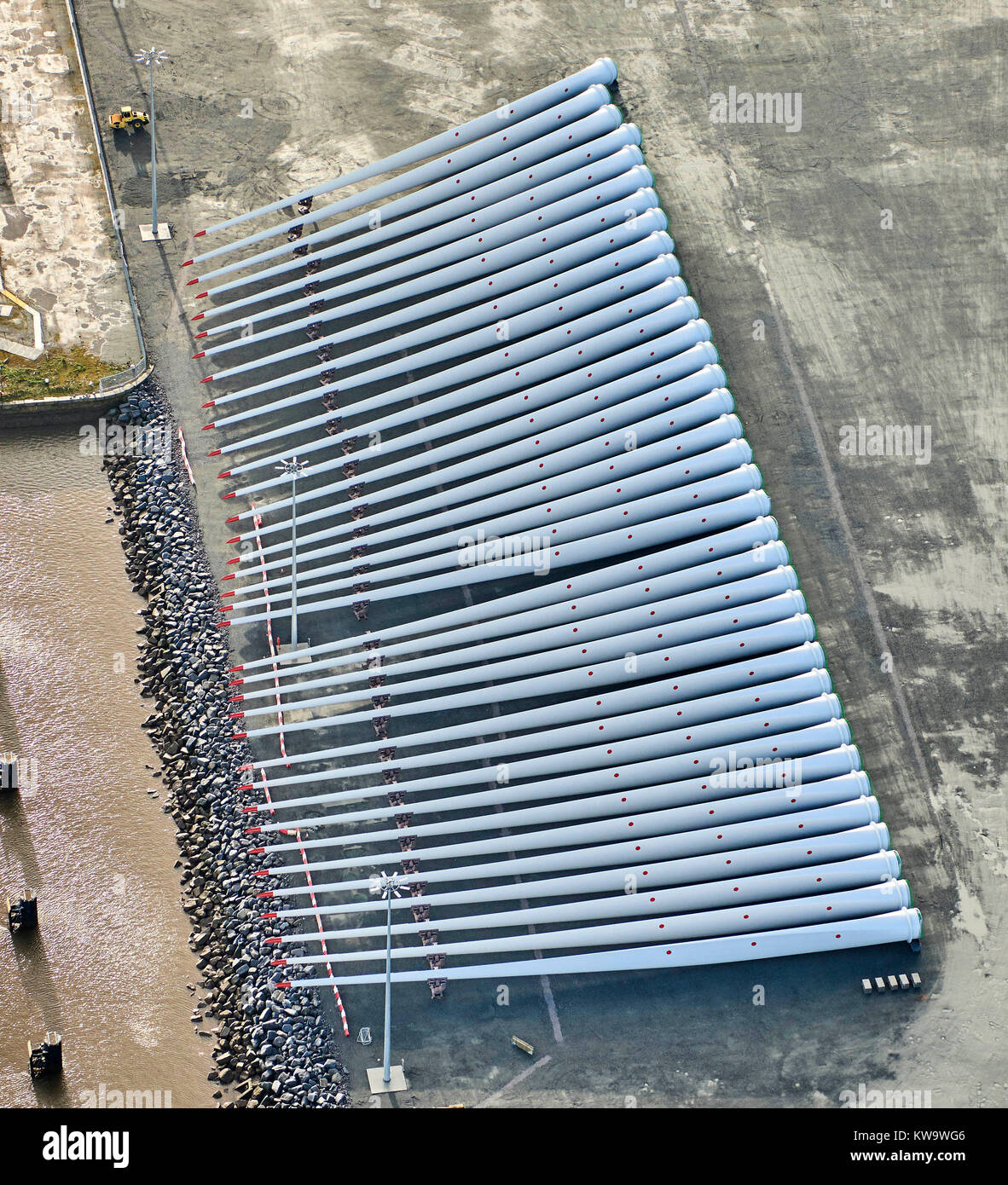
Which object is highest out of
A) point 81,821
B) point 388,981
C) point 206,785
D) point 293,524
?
point 293,524

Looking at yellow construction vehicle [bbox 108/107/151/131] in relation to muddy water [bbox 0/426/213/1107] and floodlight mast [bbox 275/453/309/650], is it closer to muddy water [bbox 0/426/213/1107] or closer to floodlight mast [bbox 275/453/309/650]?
muddy water [bbox 0/426/213/1107]

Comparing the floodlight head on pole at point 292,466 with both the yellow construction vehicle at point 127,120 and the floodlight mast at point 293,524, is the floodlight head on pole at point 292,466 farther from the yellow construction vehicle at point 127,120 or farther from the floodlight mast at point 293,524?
the yellow construction vehicle at point 127,120

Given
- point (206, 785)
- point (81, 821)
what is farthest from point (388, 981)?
point (81, 821)

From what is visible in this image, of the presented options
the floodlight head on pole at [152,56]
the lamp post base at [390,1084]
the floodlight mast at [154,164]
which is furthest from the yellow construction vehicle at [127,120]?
the lamp post base at [390,1084]

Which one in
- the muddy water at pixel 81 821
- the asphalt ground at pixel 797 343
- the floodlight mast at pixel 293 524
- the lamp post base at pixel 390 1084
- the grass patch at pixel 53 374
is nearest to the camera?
the lamp post base at pixel 390 1084

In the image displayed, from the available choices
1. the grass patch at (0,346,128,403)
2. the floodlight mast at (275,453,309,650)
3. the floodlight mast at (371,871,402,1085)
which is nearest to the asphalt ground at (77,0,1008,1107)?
the floodlight mast at (371,871,402,1085)

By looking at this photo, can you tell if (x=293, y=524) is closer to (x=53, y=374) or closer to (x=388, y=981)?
(x=53, y=374)
